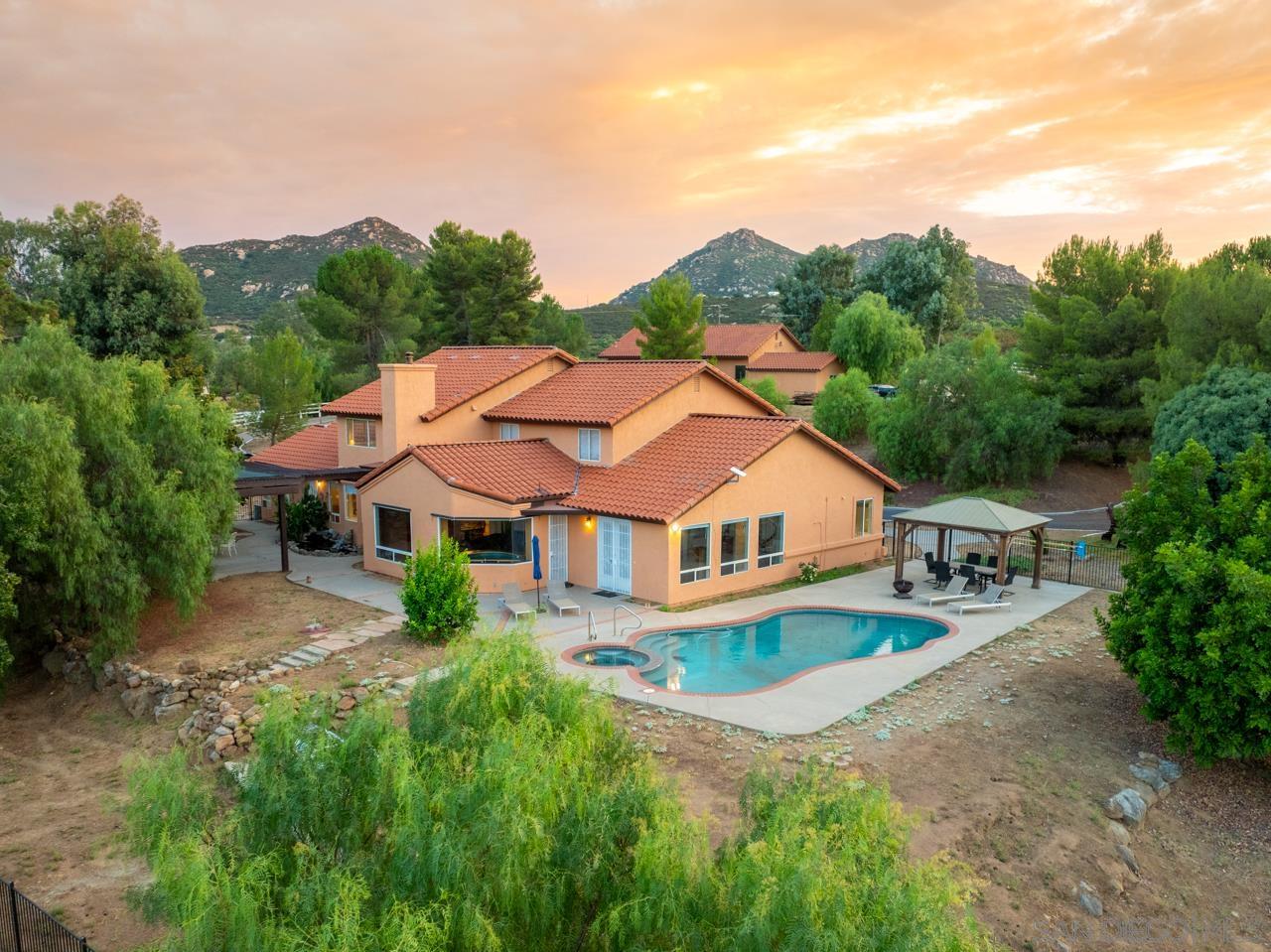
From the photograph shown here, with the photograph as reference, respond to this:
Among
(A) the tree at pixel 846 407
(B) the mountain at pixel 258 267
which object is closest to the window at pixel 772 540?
(A) the tree at pixel 846 407

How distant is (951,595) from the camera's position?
2167cm

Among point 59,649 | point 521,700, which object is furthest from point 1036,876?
point 59,649

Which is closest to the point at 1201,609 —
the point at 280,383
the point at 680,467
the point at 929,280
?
the point at 680,467

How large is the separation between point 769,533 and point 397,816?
1884 cm

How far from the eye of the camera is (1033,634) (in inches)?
750

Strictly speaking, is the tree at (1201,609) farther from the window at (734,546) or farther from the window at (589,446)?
the window at (589,446)

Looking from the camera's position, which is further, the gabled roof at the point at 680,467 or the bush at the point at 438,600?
the gabled roof at the point at 680,467

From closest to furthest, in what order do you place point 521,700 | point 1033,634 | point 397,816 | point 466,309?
point 397,816, point 521,700, point 1033,634, point 466,309

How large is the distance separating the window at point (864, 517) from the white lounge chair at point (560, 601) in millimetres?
9730

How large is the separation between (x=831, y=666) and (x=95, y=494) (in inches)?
573

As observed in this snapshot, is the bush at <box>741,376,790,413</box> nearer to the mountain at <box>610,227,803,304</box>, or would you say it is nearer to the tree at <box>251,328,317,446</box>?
the tree at <box>251,328,317,446</box>

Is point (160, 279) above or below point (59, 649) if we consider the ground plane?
above

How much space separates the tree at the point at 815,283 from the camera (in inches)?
3036

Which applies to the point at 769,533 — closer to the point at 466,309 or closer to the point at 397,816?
the point at 397,816
